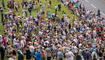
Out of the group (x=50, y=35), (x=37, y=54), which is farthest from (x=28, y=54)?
(x=50, y=35)

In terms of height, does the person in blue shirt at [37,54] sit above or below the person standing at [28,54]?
above

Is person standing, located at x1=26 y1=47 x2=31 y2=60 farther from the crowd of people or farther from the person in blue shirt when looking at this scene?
the person in blue shirt

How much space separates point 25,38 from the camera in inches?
1057

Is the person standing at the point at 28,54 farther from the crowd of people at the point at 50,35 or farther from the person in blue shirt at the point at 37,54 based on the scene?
the person in blue shirt at the point at 37,54

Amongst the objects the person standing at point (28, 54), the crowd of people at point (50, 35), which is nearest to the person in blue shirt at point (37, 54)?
the crowd of people at point (50, 35)

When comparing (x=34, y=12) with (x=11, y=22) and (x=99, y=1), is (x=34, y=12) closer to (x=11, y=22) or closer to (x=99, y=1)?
(x=11, y=22)

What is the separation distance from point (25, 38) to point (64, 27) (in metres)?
10.0

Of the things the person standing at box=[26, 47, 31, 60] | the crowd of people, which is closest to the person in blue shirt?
the crowd of people

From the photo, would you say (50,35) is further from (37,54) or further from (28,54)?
(37,54)

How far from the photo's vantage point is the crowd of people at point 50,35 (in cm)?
2302

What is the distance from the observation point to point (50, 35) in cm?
3036

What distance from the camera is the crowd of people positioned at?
75.5 feet

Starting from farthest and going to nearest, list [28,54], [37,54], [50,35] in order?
[50,35]
[28,54]
[37,54]

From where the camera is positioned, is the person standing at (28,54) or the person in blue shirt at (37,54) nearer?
the person in blue shirt at (37,54)
